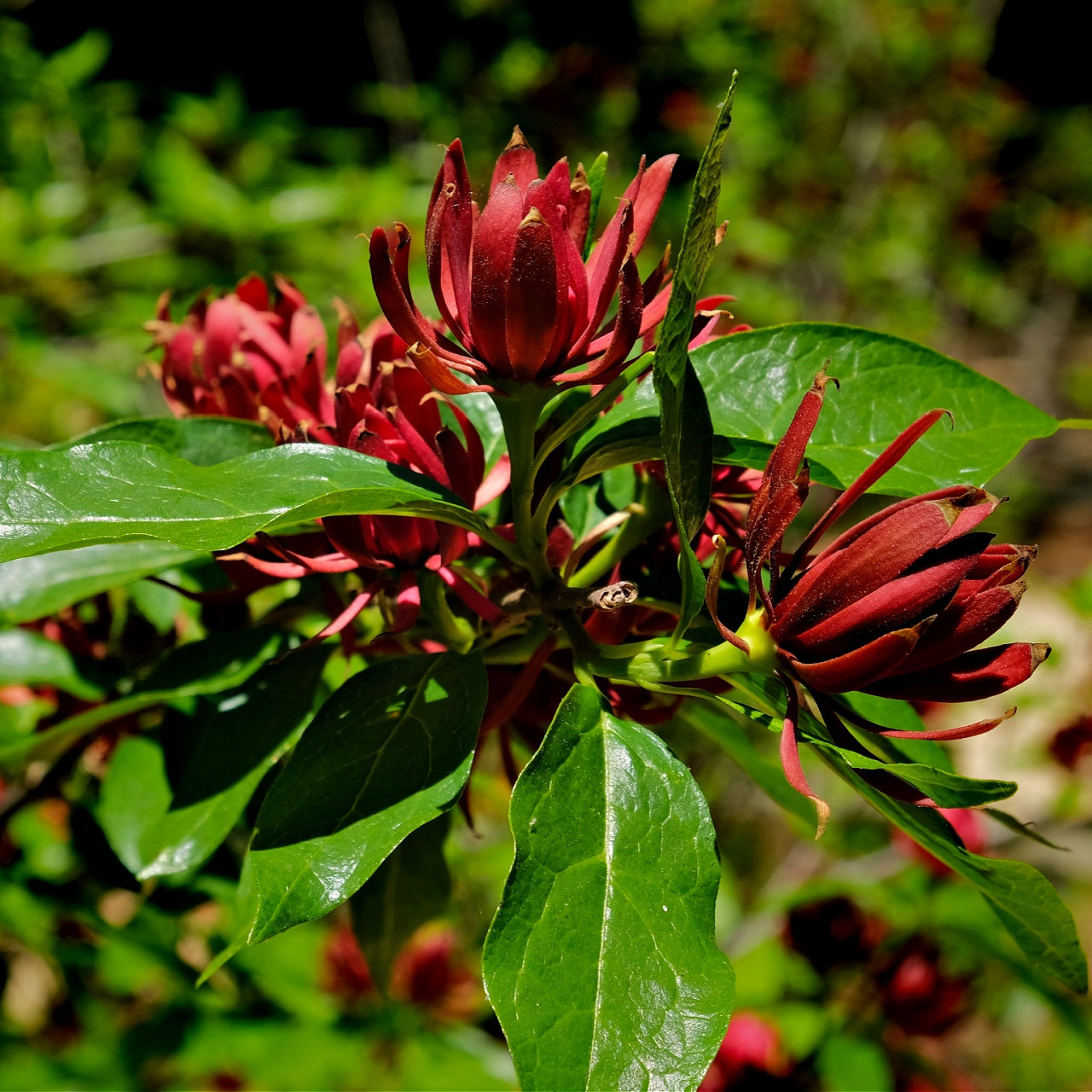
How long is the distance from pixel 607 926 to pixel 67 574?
0.51m

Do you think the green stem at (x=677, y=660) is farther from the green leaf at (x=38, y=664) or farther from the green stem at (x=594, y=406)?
the green leaf at (x=38, y=664)

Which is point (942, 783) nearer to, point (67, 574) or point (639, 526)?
point (639, 526)

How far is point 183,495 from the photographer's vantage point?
0.46m

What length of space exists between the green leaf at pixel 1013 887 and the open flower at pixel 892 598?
0.02 m

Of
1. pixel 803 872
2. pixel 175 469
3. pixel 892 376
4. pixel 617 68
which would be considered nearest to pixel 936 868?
pixel 803 872

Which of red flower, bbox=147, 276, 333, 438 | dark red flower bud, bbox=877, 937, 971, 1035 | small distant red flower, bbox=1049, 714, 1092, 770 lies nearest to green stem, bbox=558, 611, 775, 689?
red flower, bbox=147, 276, 333, 438

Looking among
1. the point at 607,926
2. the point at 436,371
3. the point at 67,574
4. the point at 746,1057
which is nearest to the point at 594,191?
the point at 436,371

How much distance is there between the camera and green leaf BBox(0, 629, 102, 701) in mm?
766

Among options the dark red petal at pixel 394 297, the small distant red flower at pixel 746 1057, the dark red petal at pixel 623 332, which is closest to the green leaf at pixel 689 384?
the dark red petal at pixel 623 332

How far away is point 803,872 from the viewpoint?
197 cm

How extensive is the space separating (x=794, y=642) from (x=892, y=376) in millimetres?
227

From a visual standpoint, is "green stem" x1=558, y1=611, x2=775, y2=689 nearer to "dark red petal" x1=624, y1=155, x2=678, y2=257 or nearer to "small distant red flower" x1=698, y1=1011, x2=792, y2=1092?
"dark red petal" x1=624, y1=155, x2=678, y2=257

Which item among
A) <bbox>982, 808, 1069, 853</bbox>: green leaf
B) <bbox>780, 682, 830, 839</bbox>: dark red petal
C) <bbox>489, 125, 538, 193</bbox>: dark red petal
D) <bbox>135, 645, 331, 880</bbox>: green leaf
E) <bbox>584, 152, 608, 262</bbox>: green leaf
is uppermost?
<bbox>489, 125, 538, 193</bbox>: dark red petal

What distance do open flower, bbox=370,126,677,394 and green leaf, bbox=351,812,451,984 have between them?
15.7 inches
